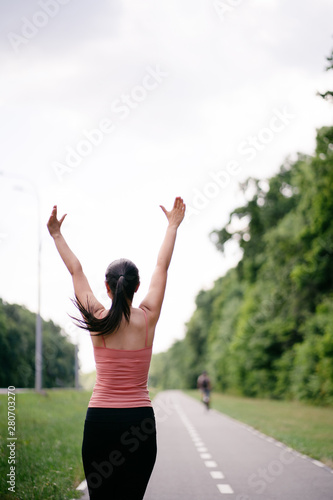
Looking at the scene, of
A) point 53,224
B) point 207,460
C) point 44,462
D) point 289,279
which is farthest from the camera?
point 289,279

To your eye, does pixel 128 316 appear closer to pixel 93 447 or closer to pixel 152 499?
pixel 93 447

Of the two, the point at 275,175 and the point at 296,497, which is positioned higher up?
the point at 275,175

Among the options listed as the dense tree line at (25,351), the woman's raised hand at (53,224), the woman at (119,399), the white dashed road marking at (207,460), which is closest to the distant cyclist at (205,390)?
the dense tree line at (25,351)

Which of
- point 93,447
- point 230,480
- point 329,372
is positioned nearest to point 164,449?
point 230,480

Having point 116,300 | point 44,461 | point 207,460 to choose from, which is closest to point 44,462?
point 44,461

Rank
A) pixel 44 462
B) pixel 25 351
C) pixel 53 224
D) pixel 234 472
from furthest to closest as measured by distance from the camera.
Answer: pixel 25 351 < pixel 234 472 < pixel 44 462 < pixel 53 224

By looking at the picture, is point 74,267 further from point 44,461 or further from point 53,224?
point 44,461

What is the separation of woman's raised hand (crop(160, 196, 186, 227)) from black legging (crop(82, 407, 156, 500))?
108 cm

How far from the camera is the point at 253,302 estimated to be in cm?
5488

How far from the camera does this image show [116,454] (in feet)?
10.8

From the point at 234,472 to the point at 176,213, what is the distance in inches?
297

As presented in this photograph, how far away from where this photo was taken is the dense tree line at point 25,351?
66.1 ft

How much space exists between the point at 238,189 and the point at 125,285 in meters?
38.7

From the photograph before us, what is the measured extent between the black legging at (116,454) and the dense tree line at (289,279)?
19.4m
